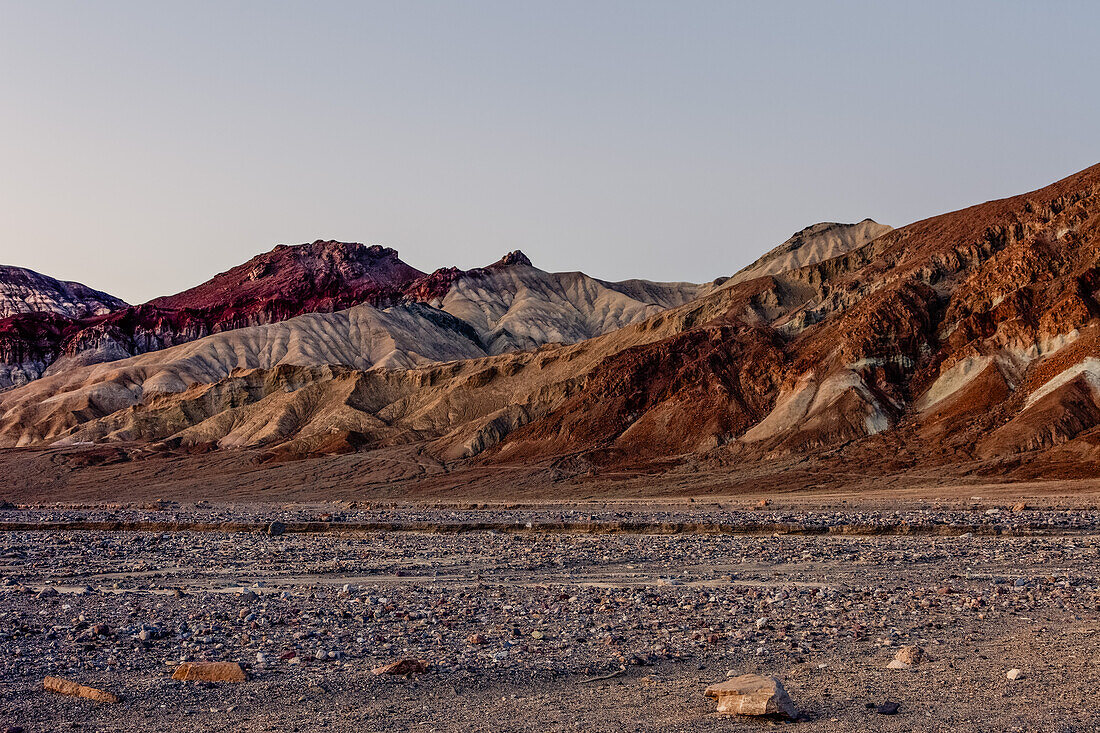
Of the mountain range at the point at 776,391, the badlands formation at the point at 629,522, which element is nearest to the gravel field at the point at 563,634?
the badlands formation at the point at 629,522

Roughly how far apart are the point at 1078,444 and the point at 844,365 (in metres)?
22.1

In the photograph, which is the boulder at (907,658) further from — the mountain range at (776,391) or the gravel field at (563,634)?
the mountain range at (776,391)

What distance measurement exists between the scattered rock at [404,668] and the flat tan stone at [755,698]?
3.56 m

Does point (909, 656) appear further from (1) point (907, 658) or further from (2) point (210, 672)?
(2) point (210, 672)

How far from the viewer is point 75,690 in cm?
1143

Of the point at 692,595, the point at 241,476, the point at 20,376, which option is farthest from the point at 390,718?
the point at 20,376

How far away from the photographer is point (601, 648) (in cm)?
1382

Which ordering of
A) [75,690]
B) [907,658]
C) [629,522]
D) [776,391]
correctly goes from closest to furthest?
[75,690]
[907,658]
[629,522]
[776,391]

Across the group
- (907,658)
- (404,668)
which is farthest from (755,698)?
(404,668)

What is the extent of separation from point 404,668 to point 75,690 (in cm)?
350

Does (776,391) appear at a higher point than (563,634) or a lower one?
higher

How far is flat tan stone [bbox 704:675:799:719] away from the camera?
10039 mm

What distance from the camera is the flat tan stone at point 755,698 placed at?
1004cm

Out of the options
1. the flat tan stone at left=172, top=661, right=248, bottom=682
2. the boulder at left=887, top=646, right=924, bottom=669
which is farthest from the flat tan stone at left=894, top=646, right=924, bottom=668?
the flat tan stone at left=172, top=661, right=248, bottom=682
